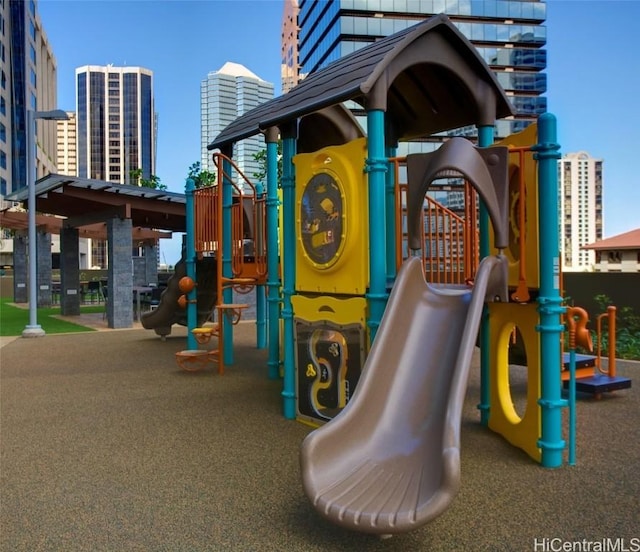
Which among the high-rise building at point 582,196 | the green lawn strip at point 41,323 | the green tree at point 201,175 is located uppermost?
the high-rise building at point 582,196

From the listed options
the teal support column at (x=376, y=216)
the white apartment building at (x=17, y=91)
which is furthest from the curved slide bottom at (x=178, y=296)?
the white apartment building at (x=17, y=91)

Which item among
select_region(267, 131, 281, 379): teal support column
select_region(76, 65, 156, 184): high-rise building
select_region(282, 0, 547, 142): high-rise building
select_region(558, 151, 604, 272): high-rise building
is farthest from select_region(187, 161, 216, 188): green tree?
select_region(558, 151, 604, 272): high-rise building

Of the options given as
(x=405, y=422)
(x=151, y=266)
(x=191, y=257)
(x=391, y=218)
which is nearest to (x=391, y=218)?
(x=391, y=218)

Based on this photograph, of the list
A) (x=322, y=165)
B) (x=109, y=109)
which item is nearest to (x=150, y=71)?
(x=109, y=109)

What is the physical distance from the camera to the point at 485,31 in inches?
2842

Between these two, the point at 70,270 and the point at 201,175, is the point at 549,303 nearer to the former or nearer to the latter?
the point at 70,270

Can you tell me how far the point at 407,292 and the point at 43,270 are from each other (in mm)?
22617

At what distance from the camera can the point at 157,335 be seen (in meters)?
14.3

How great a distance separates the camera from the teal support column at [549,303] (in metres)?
4.84

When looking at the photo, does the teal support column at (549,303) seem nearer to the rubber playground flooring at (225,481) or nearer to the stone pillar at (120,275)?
the rubber playground flooring at (225,481)

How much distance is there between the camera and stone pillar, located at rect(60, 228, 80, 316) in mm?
20016

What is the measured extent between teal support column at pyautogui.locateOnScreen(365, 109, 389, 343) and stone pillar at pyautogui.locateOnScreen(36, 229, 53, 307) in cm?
2191

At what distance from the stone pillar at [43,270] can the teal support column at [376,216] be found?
71.9 ft

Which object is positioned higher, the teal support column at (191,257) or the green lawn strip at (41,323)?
the teal support column at (191,257)
